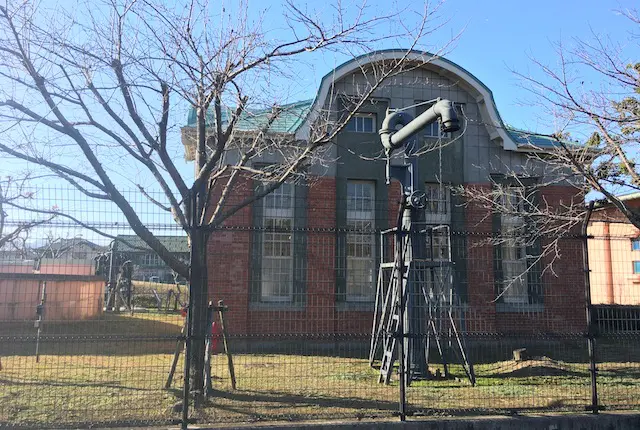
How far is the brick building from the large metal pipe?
2.27ft

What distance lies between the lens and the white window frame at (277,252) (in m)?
8.67

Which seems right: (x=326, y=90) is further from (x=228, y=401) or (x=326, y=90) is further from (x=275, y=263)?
(x=228, y=401)

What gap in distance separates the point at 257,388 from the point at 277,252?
4.68 m

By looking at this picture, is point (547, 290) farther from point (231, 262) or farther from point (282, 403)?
point (231, 262)

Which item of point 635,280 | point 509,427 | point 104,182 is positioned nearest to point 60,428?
point 104,182

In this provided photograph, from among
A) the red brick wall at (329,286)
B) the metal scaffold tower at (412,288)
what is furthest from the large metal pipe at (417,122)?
the red brick wall at (329,286)

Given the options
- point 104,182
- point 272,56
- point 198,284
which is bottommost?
point 198,284

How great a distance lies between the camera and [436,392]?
833 centimetres

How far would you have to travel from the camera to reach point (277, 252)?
12.6 meters

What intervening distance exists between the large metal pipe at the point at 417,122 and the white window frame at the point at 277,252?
235 cm

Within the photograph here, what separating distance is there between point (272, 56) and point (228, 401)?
16.1 feet

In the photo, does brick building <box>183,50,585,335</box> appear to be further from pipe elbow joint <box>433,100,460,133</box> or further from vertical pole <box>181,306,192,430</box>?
vertical pole <box>181,306,192,430</box>

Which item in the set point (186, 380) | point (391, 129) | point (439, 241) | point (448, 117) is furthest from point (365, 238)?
point (186, 380)

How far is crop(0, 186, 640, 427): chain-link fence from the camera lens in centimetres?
679
